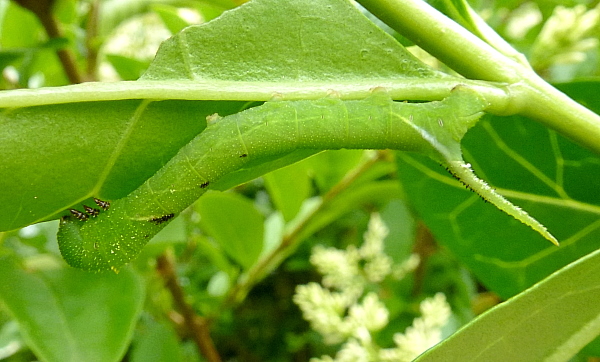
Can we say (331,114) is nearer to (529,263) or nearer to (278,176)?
(529,263)

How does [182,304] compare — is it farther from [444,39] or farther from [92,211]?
[444,39]

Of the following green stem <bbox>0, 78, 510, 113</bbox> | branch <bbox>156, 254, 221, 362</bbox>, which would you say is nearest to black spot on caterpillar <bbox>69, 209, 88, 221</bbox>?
green stem <bbox>0, 78, 510, 113</bbox>

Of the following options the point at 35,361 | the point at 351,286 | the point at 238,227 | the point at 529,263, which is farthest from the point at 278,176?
the point at 35,361

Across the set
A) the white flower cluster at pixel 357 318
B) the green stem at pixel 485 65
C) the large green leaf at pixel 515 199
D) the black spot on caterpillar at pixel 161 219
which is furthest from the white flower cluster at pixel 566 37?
the black spot on caterpillar at pixel 161 219

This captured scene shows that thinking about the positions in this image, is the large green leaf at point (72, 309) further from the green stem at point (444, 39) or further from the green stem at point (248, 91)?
the green stem at point (444, 39)

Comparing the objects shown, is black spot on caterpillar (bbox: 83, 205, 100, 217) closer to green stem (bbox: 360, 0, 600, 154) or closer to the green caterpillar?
the green caterpillar

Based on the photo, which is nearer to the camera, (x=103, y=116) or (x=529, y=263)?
(x=103, y=116)
